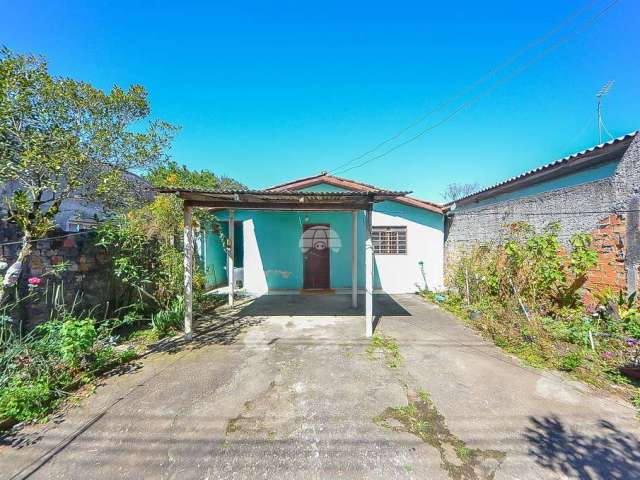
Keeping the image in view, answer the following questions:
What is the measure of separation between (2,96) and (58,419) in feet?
13.0

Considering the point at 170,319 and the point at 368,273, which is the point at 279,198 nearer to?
the point at 368,273

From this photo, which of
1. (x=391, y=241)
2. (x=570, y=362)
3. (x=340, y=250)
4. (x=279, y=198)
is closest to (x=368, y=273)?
(x=279, y=198)

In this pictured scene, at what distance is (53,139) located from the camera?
3625mm

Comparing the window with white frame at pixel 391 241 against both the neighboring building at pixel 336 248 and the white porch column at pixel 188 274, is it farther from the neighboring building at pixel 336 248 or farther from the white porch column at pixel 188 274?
the white porch column at pixel 188 274

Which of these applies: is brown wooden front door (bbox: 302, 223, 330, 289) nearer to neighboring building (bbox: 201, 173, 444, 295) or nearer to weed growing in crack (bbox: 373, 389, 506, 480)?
neighboring building (bbox: 201, 173, 444, 295)

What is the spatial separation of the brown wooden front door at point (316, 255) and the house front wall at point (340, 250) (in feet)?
0.51

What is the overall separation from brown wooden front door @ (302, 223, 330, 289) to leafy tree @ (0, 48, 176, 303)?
222 inches

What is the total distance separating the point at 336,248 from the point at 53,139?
740cm

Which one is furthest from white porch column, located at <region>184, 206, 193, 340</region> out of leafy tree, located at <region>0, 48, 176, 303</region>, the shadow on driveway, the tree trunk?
the shadow on driveway

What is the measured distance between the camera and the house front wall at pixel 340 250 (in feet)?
29.9

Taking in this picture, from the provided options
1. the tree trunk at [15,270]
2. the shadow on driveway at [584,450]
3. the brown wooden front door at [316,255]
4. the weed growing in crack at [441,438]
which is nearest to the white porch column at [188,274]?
the tree trunk at [15,270]

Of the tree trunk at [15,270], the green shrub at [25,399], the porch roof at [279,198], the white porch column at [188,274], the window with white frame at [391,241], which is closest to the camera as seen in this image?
the green shrub at [25,399]

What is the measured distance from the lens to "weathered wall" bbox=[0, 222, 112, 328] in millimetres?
3553

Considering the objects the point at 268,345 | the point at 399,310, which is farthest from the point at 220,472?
the point at 399,310
